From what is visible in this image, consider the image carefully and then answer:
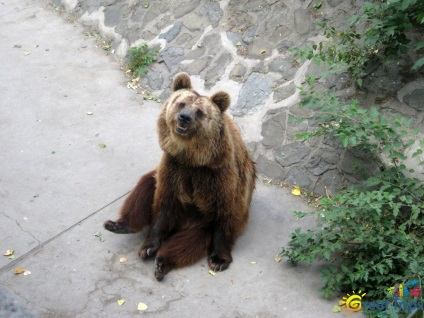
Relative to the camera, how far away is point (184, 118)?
183 inches

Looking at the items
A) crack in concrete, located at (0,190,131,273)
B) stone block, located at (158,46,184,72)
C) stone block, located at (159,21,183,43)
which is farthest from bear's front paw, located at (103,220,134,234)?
stone block, located at (159,21,183,43)

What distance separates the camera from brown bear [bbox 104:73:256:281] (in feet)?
15.8

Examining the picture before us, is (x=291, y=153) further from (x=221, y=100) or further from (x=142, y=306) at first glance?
(x=142, y=306)

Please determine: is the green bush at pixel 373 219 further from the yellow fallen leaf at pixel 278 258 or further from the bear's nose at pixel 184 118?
the bear's nose at pixel 184 118

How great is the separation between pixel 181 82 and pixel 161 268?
5.17 feet

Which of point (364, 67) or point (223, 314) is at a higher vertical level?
point (364, 67)

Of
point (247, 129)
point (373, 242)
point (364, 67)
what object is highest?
point (364, 67)

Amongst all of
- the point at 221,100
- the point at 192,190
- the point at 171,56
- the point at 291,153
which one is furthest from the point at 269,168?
the point at 171,56

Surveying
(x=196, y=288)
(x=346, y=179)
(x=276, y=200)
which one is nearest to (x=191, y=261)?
(x=196, y=288)

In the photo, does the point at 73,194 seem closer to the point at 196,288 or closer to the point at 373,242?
the point at 196,288

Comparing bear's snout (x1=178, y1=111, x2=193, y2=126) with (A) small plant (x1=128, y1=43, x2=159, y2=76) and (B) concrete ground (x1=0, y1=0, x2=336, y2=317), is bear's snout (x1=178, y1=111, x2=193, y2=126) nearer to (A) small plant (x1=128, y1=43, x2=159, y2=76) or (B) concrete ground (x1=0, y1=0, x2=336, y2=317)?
(B) concrete ground (x1=0, y1=0, x2=336, y2=317)

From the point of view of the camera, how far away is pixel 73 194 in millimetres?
5910

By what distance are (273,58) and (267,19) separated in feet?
1.92

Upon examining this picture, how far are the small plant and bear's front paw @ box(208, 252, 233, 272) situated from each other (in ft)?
10.6
